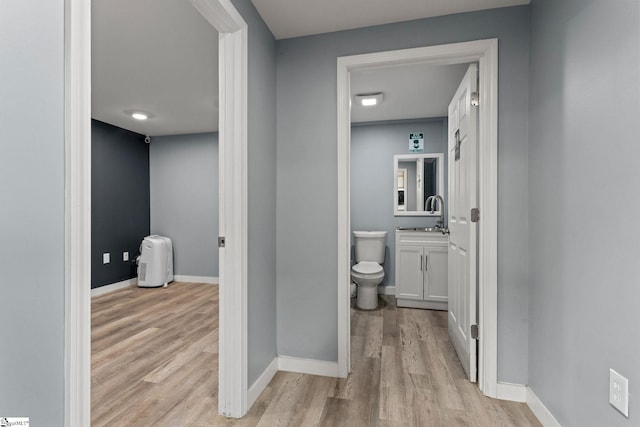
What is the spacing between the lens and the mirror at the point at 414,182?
158 inches

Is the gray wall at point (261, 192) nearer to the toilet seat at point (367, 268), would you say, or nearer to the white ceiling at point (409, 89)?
the white ceiling at point (409, 89)

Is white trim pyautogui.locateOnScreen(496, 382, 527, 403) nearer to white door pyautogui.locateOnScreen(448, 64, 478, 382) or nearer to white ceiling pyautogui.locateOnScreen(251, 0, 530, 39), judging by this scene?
white door pyautogui.locateOnScreen(448, 64, 478, 382)

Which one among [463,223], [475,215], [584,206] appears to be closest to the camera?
[584,206]

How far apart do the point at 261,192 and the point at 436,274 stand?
2347 millimetres

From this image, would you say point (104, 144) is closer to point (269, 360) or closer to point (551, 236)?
point (269, 360)

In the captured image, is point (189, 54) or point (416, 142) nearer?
point (189, 54)

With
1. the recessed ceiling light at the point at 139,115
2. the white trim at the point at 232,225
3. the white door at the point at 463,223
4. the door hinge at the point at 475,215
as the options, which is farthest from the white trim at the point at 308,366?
the recessed ceiling light at the point at 139,115

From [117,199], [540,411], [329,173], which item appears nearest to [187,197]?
[117,199]

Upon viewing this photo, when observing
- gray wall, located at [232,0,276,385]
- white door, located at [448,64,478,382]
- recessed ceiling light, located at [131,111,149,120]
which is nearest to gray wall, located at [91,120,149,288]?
recessed ceiling light, located at [131,111,149,120]

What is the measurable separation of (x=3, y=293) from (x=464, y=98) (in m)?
2.46

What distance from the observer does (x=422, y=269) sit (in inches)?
136

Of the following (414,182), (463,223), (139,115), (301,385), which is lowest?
(301,385)

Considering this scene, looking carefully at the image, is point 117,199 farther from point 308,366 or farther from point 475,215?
point 475,215

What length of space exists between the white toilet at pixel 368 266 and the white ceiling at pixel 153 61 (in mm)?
2392
